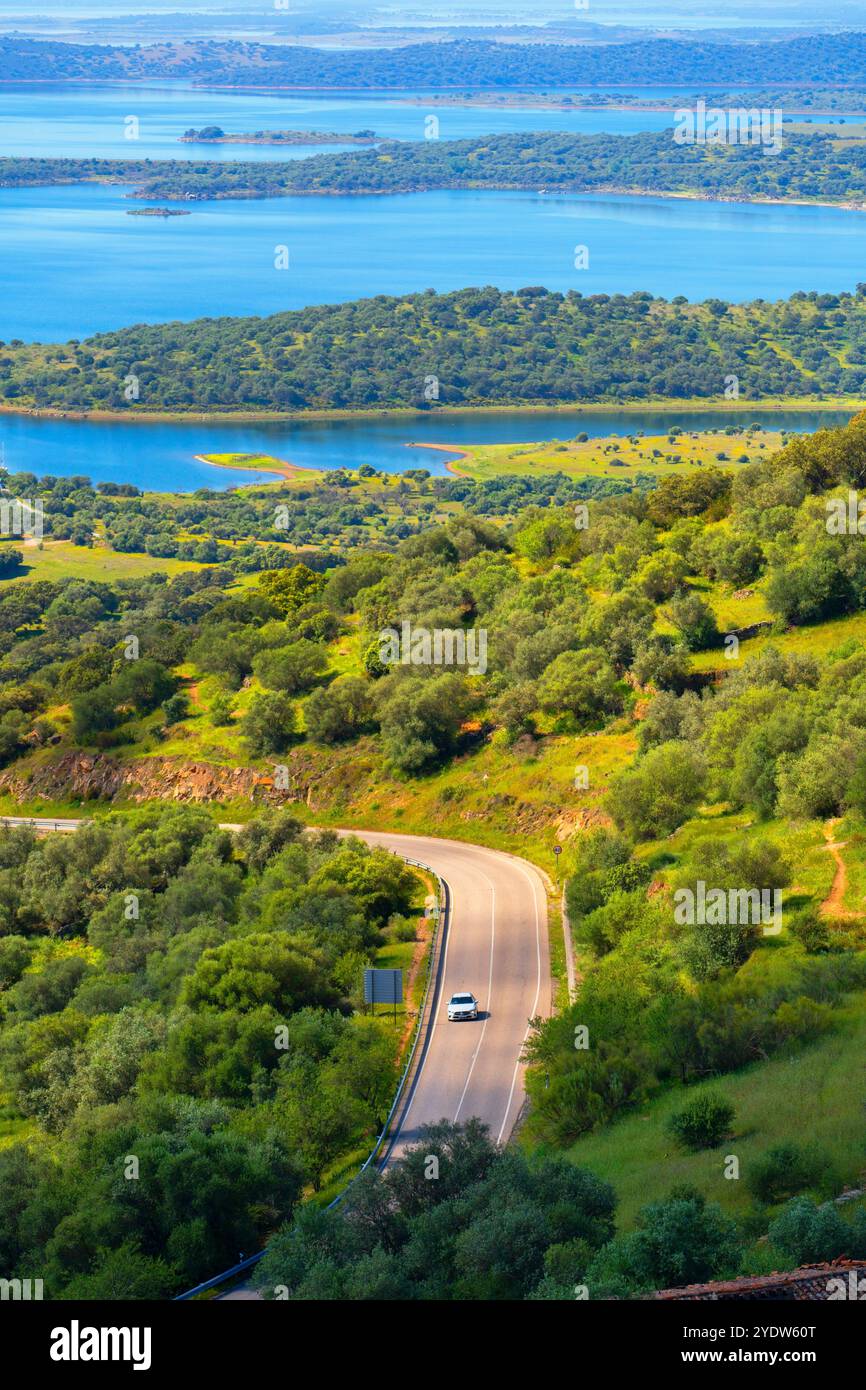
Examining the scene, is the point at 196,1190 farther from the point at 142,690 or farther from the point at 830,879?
the point at 142,690

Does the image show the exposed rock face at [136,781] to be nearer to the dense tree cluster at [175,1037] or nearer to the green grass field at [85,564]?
the dense tree cluster at [175,1037]

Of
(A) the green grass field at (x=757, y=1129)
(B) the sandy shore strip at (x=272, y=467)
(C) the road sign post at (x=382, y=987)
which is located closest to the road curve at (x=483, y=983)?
(C) the road sign post at (x=382, y=987)

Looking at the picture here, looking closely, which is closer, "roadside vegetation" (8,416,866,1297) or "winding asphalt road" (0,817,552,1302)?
"roadside vegetation" (8,416,866,1297)

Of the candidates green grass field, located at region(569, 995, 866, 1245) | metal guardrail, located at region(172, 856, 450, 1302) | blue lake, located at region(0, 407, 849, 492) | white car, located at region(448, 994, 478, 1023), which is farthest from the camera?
blue lake, located at region(0, 407, 849, 492)

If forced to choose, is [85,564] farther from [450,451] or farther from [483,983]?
[483,983]

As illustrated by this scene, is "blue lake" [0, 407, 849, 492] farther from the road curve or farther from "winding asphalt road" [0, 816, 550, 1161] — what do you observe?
the road curve

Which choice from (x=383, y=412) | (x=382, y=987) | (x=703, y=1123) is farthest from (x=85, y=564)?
(x=703, y=1123)

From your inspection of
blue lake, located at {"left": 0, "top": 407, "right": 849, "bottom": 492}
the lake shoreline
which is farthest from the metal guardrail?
the lake shoreline
